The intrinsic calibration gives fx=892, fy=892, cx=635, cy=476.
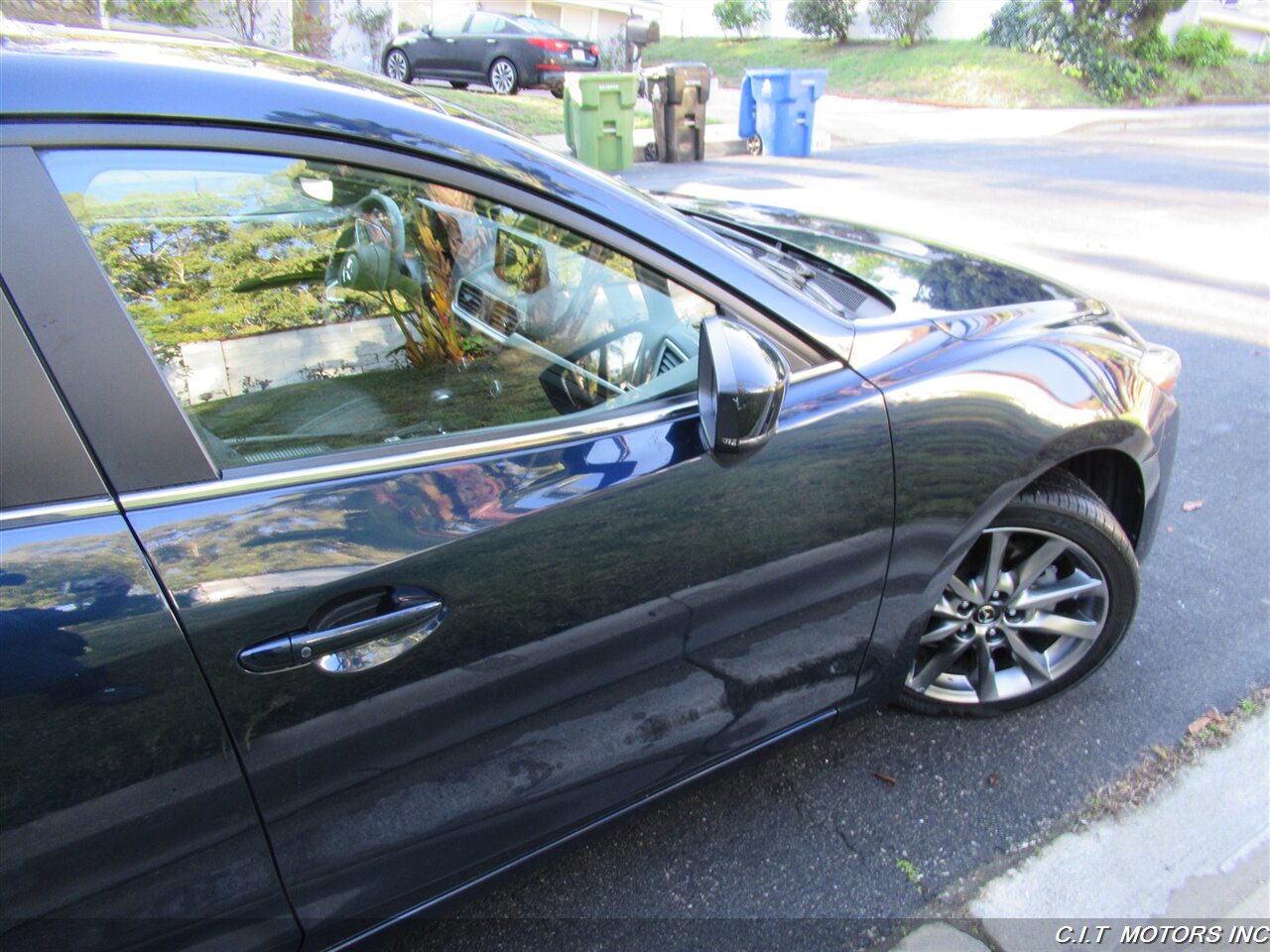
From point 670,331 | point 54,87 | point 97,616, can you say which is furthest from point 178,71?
point 670,331

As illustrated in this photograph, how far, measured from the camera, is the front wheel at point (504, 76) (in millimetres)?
17950

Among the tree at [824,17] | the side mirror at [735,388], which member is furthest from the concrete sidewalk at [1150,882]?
the tree at [824,17]

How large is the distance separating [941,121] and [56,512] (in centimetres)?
1759

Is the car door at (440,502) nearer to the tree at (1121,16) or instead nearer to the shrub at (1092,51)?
the shrub at (1092,51)

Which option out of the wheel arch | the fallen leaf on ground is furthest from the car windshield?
the fallen leaf on ground

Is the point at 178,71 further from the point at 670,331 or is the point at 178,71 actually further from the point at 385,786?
the point at 385,786

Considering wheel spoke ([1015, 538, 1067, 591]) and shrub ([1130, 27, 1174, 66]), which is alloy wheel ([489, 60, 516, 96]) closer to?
shrub ([1130, 27, 1174, 66])

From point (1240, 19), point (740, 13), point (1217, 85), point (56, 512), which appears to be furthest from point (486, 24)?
point (1240, 19)

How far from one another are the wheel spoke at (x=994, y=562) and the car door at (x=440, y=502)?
0.46m

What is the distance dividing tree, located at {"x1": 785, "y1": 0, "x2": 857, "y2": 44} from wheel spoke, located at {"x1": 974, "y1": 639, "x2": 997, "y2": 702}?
25808 millimetres

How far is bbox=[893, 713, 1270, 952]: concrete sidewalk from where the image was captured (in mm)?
2025

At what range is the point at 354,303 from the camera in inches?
73.2

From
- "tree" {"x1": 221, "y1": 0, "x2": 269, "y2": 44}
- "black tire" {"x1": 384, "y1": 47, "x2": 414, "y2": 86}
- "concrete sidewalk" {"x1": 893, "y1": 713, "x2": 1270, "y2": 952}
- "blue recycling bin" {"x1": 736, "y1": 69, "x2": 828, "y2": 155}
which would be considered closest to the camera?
"concrete sidewalk" {"x1": 893, "y1": 713, "x2": 1270, "y2": 952}

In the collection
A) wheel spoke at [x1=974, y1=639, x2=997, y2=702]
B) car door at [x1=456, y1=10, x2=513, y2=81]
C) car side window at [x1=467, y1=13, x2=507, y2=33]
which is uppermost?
car side window at [x1=467, y1=13, x2=507, y2=33]
